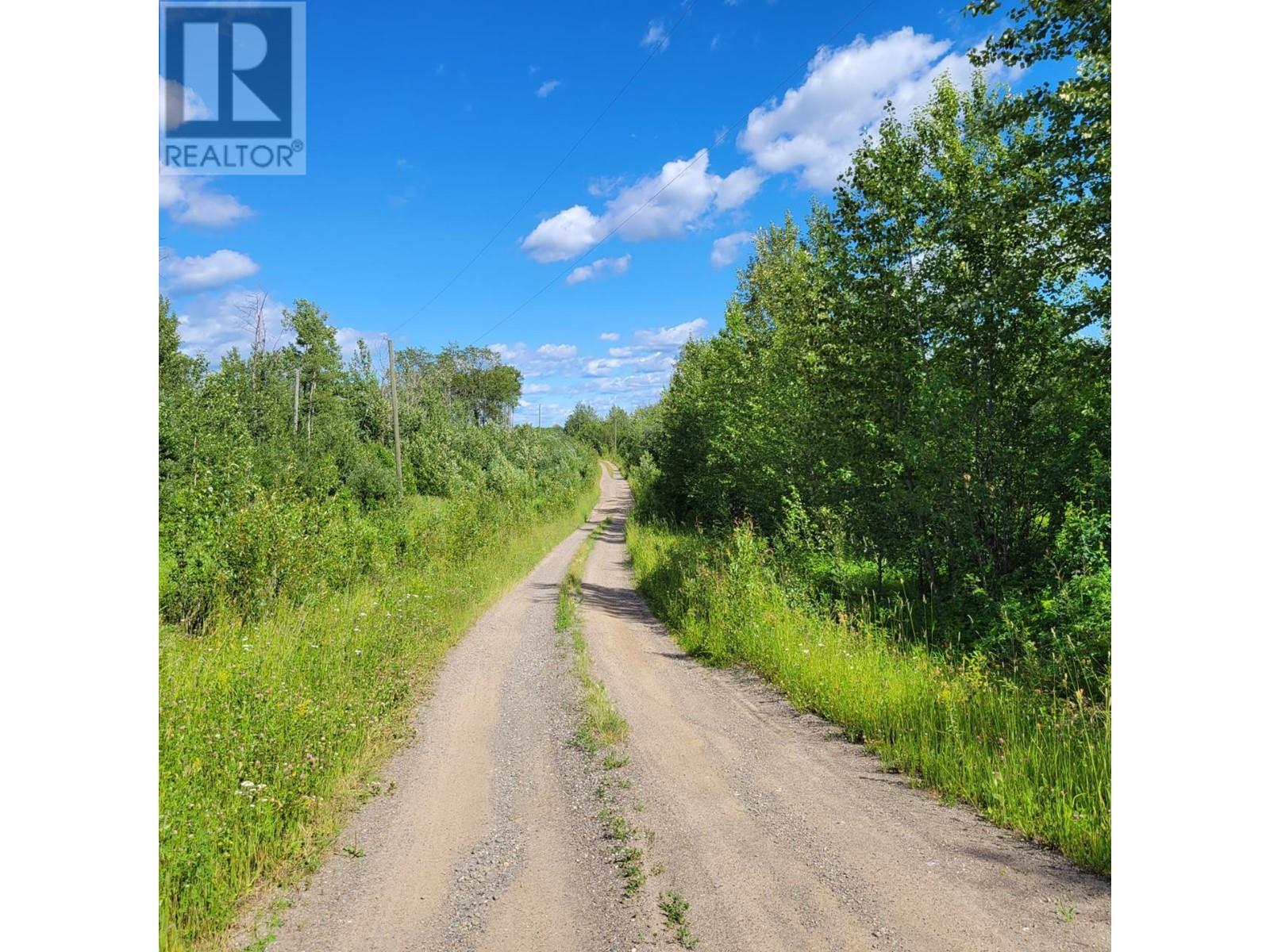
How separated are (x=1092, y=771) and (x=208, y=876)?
5.64 m

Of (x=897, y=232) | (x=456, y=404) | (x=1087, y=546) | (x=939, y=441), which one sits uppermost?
(x=456, y=404)

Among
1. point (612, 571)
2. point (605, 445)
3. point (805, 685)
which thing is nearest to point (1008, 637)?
point (805, 685)

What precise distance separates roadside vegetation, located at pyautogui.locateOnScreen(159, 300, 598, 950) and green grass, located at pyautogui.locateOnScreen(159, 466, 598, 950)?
0.05 feet

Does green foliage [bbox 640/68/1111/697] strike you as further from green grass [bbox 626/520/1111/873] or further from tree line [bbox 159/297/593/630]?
tree line [bbox 159/297/593/630]

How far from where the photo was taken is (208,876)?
353 cm

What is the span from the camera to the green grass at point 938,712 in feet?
13.8

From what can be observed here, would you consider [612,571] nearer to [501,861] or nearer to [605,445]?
[501,861]

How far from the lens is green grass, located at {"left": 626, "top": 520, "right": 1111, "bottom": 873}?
13.8ft

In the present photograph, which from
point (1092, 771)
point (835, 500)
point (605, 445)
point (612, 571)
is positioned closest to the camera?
point (1092, 771)

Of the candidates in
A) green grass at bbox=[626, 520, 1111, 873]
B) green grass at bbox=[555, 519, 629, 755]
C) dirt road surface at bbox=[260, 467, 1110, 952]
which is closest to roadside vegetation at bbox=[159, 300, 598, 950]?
dirt road surface at bbox=[260, 467, 1110, 952]

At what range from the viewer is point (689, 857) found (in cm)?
399

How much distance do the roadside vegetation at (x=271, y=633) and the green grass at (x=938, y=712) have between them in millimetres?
4575

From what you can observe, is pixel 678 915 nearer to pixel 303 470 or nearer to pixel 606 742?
pixel 606 742

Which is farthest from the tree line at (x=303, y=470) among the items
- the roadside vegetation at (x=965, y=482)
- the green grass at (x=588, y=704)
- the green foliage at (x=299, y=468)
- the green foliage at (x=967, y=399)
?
the green foliage at (x=967, y=399)
